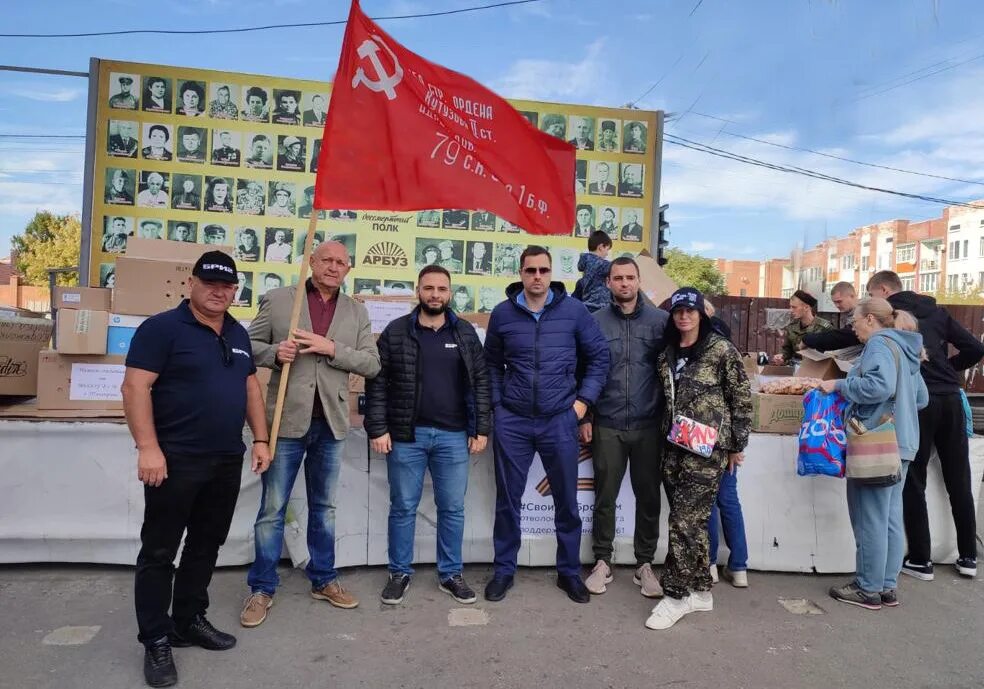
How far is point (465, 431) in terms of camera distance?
402 centimetres

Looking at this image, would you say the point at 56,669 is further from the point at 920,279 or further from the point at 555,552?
the point at 920,279

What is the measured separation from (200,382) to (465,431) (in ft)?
5.16

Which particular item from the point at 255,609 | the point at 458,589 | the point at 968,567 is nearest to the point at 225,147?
the point at 255,609

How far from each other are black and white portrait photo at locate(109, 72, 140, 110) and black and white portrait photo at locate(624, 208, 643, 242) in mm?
4180

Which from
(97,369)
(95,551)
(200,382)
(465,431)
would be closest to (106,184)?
(97,369)

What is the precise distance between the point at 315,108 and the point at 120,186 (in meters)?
1.69

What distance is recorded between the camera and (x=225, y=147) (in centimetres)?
547

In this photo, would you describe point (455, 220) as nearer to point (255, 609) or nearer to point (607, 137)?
point (607, 137)

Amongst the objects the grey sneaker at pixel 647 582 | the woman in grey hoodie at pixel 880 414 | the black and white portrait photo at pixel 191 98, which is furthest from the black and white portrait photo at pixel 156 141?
the woman in grey hoodie at pixel 880 414

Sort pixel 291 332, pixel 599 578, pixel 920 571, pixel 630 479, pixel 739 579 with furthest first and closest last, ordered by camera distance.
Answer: pixel 920 571 → pixel 630 479 → pixel 739 579 → pixel 599 578 → pixel 291 332

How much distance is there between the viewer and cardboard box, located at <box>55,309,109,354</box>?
4.23 m

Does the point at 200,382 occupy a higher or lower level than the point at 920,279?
lower

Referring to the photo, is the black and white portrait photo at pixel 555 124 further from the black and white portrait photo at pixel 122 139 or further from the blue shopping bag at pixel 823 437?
the black and white portrait photo at pixel 122 139

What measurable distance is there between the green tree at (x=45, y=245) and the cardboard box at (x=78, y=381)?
34.5 meters
